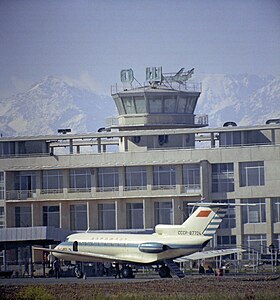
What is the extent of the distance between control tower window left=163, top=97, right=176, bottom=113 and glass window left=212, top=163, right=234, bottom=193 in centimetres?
1059

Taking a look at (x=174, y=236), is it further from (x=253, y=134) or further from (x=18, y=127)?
(x=18, y=127)

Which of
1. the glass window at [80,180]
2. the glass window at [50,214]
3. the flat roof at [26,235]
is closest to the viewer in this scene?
the flat roof at [26,235]

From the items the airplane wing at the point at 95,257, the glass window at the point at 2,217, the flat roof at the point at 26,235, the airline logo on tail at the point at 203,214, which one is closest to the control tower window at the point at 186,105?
the glass window at the point at 2,217

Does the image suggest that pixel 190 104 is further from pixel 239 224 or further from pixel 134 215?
pixel 239 224

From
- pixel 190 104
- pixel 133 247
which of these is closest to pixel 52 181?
pixel 190 104

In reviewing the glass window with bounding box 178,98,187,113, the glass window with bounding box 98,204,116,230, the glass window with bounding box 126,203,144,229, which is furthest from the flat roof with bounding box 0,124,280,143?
the glass window with bounding box 98,204,116,230

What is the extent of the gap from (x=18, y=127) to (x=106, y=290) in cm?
7563

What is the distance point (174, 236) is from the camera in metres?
91.7

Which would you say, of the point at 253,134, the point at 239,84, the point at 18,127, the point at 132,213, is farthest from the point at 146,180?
the point at 239,84

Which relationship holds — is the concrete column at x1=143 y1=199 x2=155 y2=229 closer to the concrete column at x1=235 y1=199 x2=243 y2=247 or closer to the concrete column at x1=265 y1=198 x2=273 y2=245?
the concrete column at x1=235 y1=199 x2=243 y2=247

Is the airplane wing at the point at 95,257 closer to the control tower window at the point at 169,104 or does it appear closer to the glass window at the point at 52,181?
the glass window at the point at 52,181

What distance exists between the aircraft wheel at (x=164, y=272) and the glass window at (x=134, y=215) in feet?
96.2

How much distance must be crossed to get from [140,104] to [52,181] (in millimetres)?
11973

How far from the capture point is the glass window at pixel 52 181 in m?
125
